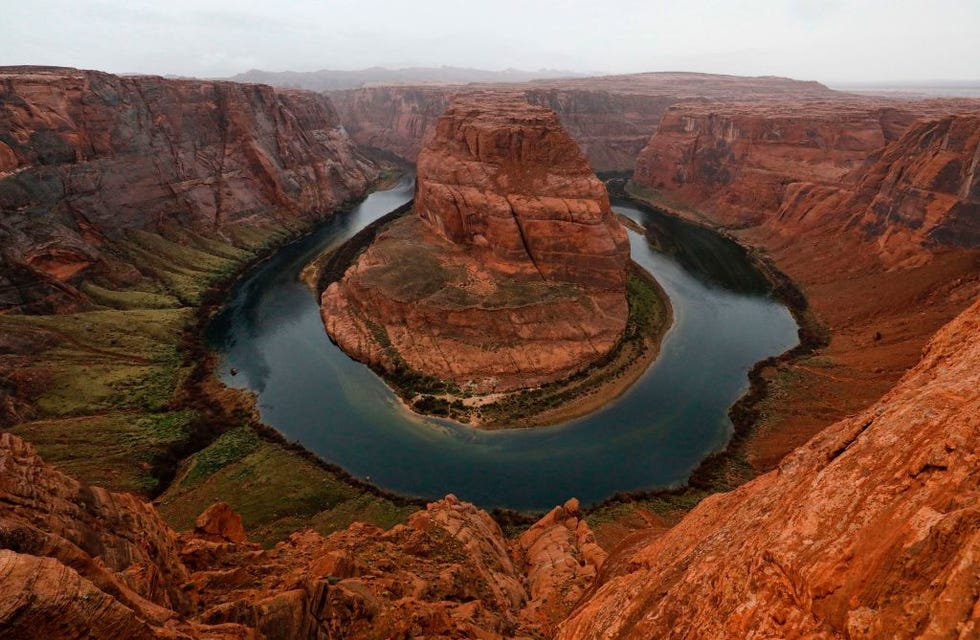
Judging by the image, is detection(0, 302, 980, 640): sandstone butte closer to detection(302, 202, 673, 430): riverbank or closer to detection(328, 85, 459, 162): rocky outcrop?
detection(302, 202, 673, 430): riverbank

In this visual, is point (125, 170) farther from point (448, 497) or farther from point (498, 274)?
point (448, 497)

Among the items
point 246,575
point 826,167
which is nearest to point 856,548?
point 246,575

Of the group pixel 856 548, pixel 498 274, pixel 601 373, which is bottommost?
pixel 601 373

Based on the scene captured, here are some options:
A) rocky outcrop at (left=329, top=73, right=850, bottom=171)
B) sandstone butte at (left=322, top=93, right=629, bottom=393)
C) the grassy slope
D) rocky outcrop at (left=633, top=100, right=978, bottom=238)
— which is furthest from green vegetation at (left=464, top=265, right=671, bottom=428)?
rocky outcrop at (left=329, top=73, right=850, bottom=171)

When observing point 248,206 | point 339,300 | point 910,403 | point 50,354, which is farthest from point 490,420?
point 248,206

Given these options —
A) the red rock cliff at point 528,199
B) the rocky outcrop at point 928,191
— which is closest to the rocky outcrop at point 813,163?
the rocky outcrop at point 928,191

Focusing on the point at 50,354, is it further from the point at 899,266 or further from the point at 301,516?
the point at 899,266

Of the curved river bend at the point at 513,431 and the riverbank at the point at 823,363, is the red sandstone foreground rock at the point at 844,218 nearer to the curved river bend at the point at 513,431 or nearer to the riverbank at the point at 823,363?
the riverbank at the point at 823,363
